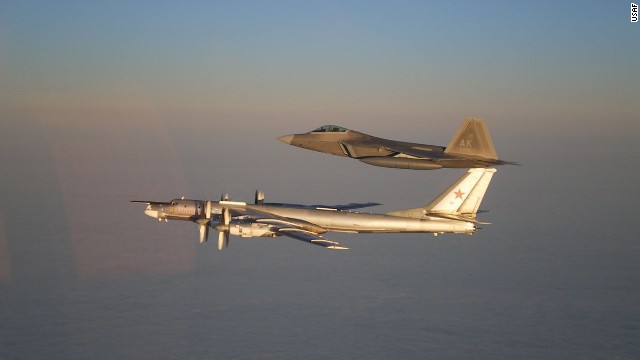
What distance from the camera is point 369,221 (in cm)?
6022

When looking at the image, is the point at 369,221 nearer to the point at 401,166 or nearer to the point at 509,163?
the point at 401,166

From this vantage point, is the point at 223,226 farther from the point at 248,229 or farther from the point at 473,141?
the point at 473,141

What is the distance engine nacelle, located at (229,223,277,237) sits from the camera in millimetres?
53688

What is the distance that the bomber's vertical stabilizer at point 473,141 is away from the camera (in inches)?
2216

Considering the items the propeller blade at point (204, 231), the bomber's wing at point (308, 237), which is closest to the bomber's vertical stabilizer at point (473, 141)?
the bomber's wing at point (308, 237)

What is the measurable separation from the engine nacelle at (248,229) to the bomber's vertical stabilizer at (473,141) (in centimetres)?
1808

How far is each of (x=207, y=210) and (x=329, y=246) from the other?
18.6 metres

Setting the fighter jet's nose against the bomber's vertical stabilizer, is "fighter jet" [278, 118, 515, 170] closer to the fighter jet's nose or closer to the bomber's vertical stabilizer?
the bomber's vertical stabilizer

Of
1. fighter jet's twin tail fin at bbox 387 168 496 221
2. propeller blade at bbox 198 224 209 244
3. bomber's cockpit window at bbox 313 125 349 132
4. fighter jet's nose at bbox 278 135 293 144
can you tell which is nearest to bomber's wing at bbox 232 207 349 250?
propeller blade at bbox 198 224 209 244

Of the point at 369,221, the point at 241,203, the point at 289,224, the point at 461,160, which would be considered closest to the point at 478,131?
the point at 461,160

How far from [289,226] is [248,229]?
350cm

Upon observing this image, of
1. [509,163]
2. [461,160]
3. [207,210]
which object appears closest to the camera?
[509,163]

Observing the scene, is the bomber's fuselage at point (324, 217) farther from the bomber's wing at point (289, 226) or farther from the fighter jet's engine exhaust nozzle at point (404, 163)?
the fighter jet's engine exhaust nozzle at point (404, 163)

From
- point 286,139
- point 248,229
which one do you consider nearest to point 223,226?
point 248,229
